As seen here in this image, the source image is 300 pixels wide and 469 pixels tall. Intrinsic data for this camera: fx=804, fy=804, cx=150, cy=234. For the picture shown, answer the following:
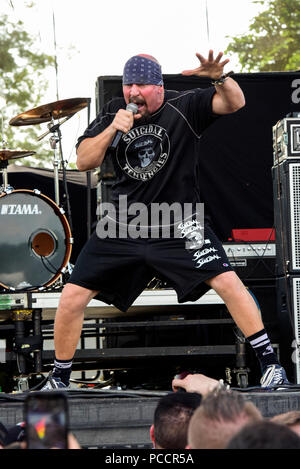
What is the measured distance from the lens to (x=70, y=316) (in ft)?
14.7

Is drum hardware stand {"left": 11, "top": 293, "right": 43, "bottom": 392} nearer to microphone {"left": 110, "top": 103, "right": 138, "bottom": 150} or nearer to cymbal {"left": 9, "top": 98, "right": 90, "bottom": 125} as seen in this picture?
microphone {"left": 110, "top": 103, "right": 138, "bottom": 150}

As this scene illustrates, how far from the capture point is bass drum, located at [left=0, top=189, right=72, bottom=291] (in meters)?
6.69

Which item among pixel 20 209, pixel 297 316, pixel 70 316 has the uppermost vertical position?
pixel 20 209

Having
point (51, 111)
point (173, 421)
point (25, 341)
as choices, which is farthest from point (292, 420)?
point (51, 111)

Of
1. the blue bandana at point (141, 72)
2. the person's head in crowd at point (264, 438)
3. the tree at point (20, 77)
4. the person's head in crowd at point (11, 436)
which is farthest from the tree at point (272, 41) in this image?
the person's head in crowd at point (264, 438)

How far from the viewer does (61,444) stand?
148 cm

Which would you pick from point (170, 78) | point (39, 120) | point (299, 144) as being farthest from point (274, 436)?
point (39, 120)

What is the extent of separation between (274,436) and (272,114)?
642 centimetres

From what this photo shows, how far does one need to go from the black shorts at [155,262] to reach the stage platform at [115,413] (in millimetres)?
714

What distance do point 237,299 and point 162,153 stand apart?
0.92 metres

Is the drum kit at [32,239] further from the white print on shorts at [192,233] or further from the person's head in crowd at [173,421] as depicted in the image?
the person's head in crowd at [173,421]

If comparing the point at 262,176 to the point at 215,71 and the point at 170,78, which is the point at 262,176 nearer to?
the point at 170,78

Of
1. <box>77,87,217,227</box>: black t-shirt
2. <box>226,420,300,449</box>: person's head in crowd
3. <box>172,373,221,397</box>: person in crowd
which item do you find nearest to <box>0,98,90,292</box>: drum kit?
<box>77,87,217,227</box>: black t-shirt

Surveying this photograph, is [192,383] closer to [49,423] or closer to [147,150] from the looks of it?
[147,150]
